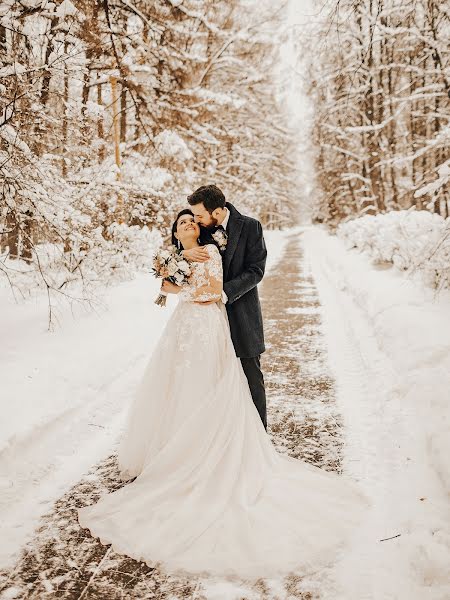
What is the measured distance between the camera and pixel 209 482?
295 centimetres

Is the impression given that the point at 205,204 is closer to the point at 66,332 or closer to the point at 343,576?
the point at 343,576

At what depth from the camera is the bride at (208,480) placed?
2479 millimetres

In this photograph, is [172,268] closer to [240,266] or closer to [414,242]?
[240,266]

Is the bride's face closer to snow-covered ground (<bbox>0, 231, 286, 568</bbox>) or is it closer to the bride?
the bride

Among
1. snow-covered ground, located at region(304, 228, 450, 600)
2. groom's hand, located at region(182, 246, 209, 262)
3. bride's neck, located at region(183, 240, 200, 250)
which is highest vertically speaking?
bride's neck, located at region(183, 240, 200, 250)

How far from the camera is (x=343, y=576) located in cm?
231

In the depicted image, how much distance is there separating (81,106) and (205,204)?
151 inches

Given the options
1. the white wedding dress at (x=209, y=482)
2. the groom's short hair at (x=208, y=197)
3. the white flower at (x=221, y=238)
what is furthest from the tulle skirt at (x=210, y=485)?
the groom's short hair at (x=208, y=197)

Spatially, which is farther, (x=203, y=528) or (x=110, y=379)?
(x=110, y=379)

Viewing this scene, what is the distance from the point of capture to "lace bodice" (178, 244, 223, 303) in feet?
10.5

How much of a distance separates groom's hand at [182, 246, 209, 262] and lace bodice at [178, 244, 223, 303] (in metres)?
0.03

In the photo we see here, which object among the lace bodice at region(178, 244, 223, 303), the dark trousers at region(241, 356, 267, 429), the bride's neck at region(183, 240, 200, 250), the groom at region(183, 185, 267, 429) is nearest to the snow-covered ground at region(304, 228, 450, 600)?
the dark trousers at region(241, 356, 267, 429)

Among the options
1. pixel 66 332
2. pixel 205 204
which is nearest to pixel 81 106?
pixel 66 332

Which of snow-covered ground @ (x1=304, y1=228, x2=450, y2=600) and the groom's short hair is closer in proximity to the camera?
snow-covered ground @ (x1=304, y1=228, x2=450, y2=600)
